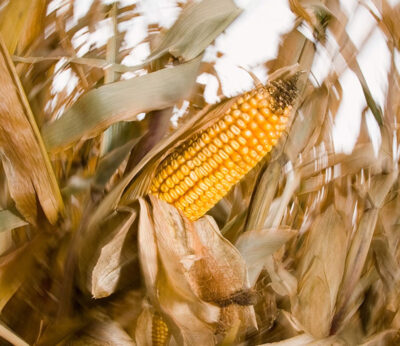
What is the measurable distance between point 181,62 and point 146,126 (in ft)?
0.16

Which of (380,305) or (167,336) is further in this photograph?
(380,305)

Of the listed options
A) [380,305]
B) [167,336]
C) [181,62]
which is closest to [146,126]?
[181,62]

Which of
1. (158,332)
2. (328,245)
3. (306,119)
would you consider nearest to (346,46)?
(306,119)

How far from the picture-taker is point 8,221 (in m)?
0.28

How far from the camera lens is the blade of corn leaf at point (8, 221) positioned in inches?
10.9

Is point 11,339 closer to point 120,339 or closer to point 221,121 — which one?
point 120,339

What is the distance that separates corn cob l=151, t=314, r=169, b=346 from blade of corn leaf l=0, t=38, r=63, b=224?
4.2 inches

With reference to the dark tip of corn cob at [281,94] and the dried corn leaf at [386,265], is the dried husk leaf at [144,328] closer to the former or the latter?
the dark tip of corn cob at [281,94]

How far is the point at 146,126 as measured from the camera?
303mm

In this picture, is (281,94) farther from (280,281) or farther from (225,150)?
(280,281)

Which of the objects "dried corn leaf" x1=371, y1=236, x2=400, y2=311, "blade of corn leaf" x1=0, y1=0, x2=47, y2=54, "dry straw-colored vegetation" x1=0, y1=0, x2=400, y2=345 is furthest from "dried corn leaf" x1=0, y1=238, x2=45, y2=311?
"dried corn leaf" x1=371, y1=236, x2=400, y2=311

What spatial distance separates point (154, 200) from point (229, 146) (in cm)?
6

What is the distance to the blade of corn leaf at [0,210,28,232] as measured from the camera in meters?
0.28

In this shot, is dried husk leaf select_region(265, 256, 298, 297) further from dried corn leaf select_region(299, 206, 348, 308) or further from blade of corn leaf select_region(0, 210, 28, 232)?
blade of corn leaf select_region(0, 210, 28, 232)
